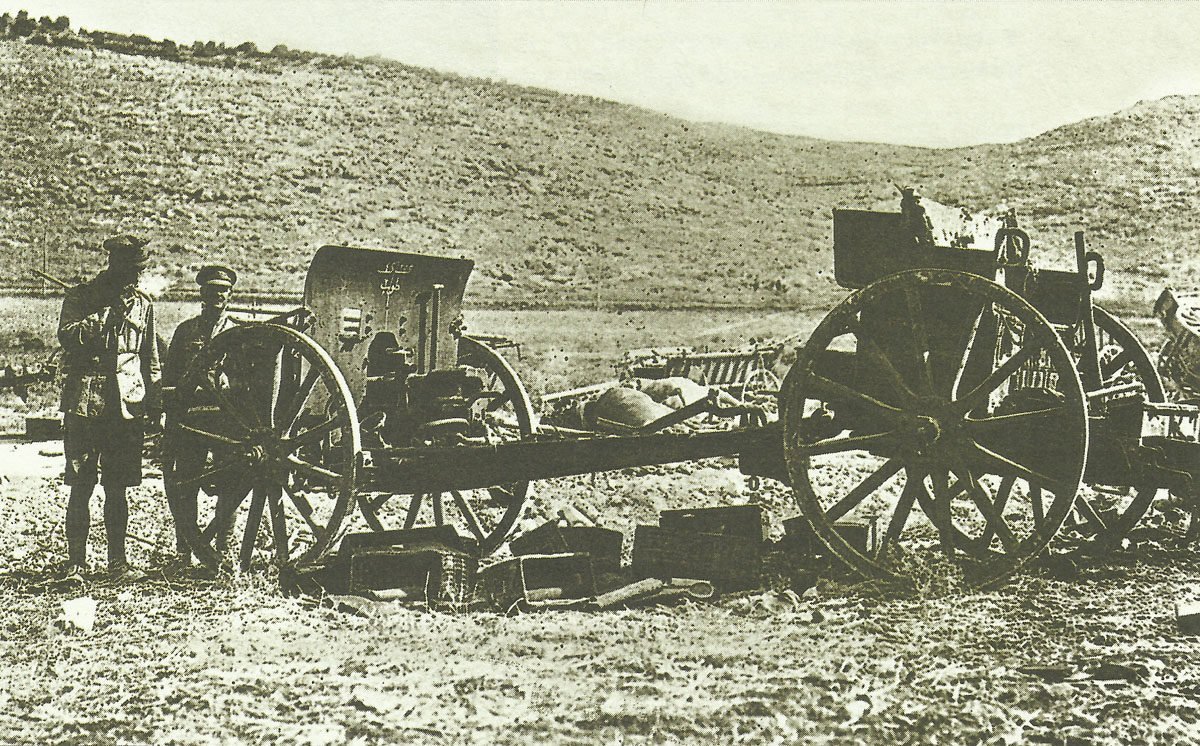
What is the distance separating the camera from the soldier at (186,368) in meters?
6.21

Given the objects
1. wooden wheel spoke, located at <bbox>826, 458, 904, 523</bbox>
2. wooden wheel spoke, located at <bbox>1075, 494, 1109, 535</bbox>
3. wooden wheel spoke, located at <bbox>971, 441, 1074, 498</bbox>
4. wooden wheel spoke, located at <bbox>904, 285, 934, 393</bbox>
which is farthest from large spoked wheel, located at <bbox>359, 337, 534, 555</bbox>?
wooden wheel spoke, located at <bbox>1075, 494, 1109, 535</bbox>

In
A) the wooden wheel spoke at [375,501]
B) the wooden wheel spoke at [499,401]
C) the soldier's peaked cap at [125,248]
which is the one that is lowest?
the wooden wheel spoke at [375,501]

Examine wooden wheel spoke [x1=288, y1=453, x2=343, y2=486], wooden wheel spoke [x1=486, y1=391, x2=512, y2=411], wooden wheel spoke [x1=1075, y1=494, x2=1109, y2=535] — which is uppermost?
wooden wheel spoke [x1=486, y1=391, x2=512, y2=411]

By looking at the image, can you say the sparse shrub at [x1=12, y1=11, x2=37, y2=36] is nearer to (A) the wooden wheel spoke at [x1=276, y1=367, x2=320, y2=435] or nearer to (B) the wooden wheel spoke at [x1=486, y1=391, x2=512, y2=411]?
(B) the wooden wheel spoke at [x1=486, y1=391, x2=512, y2=411]

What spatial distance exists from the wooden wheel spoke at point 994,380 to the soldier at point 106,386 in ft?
15.2

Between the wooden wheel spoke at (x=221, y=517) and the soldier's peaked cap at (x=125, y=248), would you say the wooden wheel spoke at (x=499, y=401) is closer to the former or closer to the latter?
the wooden wheel spoke at (x=221, y=517)

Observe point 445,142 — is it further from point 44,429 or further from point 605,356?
point 44,429

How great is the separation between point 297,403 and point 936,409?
344cm

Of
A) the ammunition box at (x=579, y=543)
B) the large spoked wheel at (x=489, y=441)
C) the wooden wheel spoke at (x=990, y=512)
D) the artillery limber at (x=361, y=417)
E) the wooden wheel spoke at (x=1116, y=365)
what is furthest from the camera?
the large spoked wheel at (x=489, y=441)

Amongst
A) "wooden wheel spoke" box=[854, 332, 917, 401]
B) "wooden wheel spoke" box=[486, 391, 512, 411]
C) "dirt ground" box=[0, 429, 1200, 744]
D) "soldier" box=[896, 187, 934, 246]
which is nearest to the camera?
"dirt ground" box=[0, 429, 1200, 744]

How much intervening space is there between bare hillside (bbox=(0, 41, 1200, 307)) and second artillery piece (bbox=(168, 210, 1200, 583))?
15941 mm

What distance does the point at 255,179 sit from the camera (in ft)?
100

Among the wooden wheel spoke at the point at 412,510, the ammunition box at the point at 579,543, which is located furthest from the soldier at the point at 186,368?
the ammunition box at the point at 579,543

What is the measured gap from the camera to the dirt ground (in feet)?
13.5
